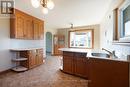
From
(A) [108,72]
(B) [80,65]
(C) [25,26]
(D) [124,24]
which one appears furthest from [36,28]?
(A) [108,72]

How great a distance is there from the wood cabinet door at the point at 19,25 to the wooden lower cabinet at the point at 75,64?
2000 millimetres

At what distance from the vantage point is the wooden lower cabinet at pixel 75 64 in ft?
12.5

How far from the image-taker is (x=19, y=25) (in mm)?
4770

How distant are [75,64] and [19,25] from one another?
108 inches

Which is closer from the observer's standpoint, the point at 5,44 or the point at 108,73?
the point at 108,73

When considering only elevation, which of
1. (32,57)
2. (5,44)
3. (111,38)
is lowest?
(32,57)

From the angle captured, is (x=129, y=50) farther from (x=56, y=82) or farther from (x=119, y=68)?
(x=56, y=82)

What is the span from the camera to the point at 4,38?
438cm

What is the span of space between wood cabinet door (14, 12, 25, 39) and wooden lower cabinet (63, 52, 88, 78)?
2.00m

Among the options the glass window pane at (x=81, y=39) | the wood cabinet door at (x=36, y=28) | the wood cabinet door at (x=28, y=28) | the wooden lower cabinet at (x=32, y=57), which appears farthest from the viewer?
the glass window pane at (x=81, y=39)

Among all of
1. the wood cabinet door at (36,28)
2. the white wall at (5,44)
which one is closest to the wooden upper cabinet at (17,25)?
the white wall at (5,44)

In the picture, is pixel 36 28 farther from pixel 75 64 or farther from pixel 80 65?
pixel 80 65

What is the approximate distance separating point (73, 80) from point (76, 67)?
1.68ft

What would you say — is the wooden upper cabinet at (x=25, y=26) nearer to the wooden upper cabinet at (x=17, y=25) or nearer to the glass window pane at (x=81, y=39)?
the wooden upper cabinet at (x=17, y=25)
